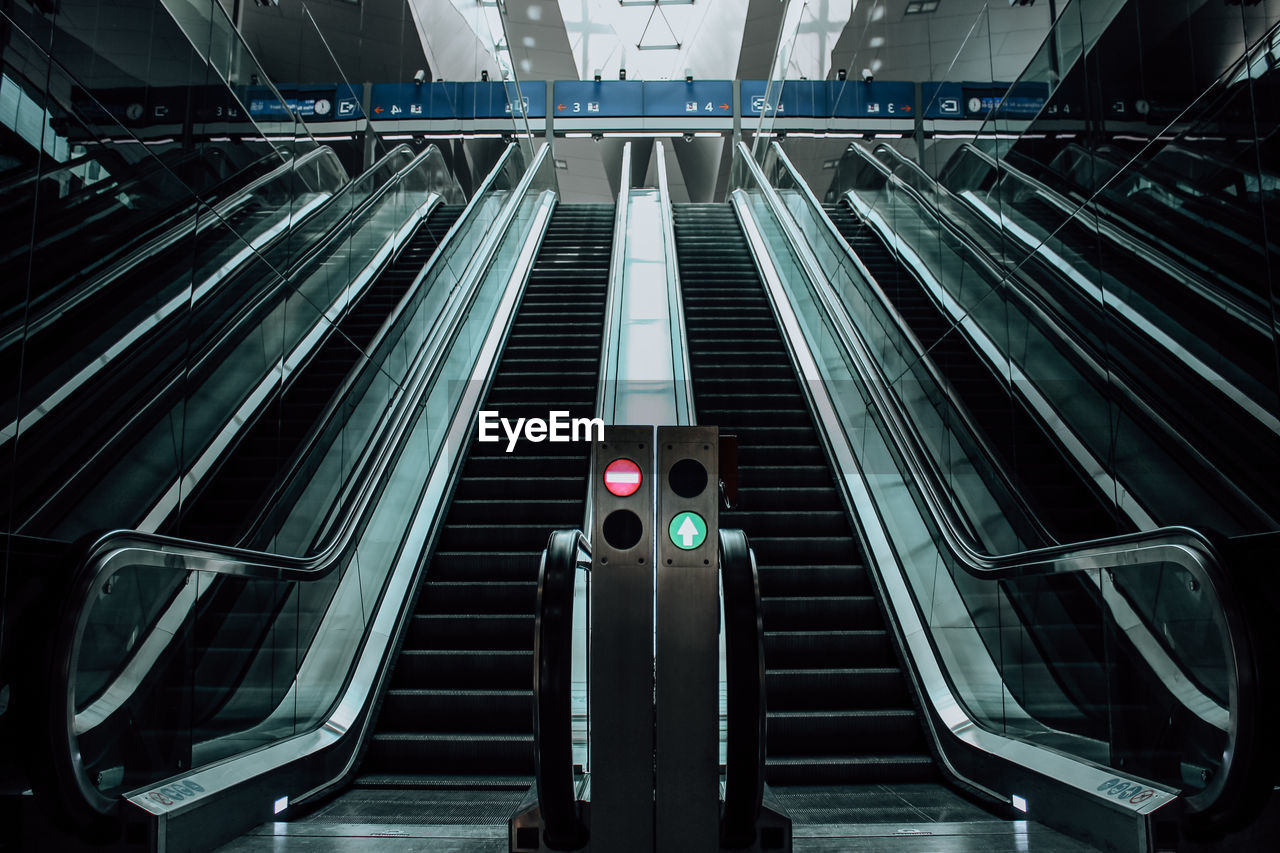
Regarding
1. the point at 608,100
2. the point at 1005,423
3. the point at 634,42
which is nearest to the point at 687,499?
the point at 1005,423

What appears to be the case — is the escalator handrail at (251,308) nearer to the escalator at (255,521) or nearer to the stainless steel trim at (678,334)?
the escalator at (255,521)

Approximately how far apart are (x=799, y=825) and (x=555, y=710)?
3.77 feet

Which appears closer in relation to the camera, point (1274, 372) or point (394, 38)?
point (1274, 372)

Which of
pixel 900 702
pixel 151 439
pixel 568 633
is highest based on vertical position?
pixel 151 439

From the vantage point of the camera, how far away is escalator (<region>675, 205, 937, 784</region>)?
3.69m

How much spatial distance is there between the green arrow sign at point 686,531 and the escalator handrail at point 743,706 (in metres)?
0.12

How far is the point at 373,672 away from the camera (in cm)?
386

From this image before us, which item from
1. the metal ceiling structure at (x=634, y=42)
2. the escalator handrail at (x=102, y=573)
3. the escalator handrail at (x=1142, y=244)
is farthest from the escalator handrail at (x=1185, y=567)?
the metal ceiling structure at (x=634, y=42)

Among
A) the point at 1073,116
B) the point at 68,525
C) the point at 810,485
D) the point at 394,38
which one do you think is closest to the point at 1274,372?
the point at 1073,116

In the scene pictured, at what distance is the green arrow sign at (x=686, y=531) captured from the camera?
82.4 inches

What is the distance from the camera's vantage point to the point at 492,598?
4.57 meters

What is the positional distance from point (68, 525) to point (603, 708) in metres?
1.90

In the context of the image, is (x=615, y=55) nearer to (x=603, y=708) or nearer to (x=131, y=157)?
(x=131, y=157)

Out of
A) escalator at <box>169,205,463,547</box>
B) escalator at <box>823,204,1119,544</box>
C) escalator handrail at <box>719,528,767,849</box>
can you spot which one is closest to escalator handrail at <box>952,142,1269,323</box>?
escalator at <box>823,204,1119,544</box>
